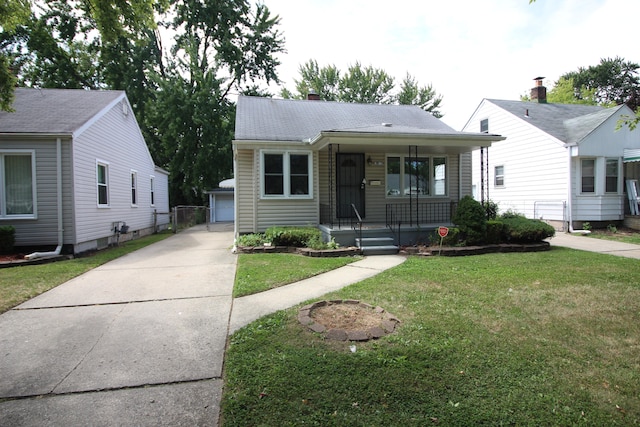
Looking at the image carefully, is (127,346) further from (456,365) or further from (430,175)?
(430,175)

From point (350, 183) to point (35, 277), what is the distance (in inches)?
326

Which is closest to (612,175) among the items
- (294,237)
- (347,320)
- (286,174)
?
(286,174)

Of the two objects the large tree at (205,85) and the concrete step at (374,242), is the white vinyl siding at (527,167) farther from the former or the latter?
the large tree at (205,85)

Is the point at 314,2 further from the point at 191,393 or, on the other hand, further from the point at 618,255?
the point at 618,255

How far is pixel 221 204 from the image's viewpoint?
80.6 feet

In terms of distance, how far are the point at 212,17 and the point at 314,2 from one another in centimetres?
2325

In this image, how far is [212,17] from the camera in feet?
84.1

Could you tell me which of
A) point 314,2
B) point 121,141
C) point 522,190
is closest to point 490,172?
point 522,190

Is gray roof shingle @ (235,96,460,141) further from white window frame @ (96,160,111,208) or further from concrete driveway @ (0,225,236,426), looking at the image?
concrete driveway @ (0,225,236,426)

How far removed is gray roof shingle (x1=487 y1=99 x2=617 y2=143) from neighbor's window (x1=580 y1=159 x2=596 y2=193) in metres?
1.14

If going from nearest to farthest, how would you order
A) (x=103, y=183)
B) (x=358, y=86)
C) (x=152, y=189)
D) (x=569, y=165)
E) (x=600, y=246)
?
(x=600, y=246) → (x=103, y=183) → (x=569, y=165) → (x=152, y=189) → (x=358, y=86)

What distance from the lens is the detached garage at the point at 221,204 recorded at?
24.0m

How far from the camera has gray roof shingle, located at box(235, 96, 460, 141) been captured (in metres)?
10.7

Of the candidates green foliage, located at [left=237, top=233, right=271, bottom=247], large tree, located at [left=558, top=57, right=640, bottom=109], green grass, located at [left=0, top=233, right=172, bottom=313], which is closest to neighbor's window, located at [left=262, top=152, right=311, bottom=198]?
green foliage, located at [left=237, top=233, right=271, bottom=247]
